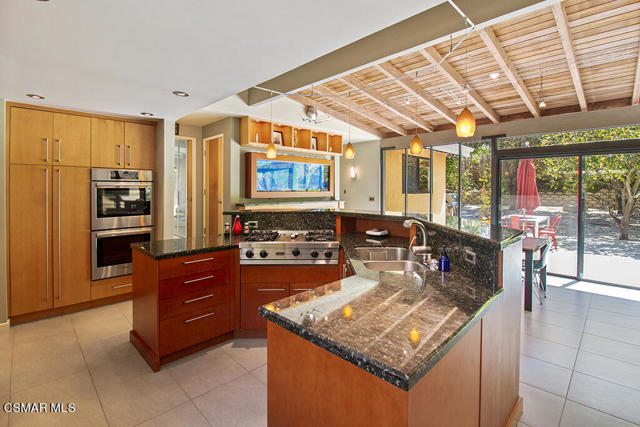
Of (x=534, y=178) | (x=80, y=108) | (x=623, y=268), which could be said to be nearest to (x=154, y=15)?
(x=80, y=108)

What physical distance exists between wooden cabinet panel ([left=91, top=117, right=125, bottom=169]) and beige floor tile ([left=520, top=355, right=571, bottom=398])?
4.71 meters

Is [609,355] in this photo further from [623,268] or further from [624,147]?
[624,147]

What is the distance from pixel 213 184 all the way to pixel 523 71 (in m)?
5.06

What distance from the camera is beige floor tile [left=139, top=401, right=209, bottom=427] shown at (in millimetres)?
1881

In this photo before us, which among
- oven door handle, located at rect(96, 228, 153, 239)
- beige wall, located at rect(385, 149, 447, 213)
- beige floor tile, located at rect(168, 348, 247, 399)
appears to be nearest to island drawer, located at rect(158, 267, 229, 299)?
beige floor tile, located at rect(168, 348, 247, 399)

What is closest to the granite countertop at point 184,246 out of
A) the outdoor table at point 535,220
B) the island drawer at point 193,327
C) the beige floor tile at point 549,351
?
the island drawer at point 193,327

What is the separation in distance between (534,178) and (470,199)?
3.69 feet

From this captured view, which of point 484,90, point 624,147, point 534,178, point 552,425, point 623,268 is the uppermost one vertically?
point 484,90

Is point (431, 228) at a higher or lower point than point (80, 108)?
lower

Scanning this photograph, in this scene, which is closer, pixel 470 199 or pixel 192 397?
pixel 192 397

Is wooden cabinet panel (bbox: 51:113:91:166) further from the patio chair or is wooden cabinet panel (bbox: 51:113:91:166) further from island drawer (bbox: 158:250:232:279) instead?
the patio chair

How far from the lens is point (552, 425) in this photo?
1896 millimetres

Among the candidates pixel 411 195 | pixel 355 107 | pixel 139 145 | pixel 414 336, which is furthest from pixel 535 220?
pixel 139 145

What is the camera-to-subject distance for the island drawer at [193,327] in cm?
248
